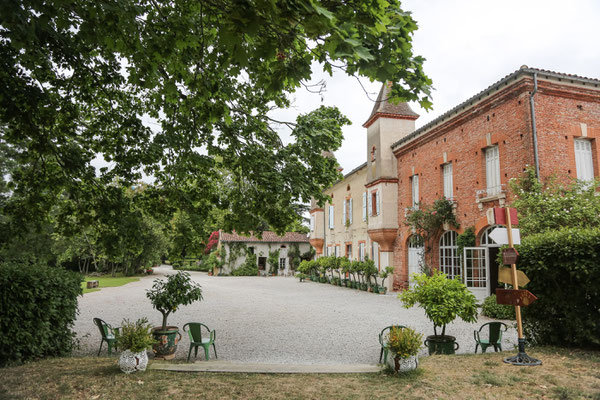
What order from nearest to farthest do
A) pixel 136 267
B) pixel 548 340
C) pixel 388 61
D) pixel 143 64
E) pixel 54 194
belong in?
pixel 388 61 < pixel 143 64 < pixel 548 340 < pixel 54 194 < pixel 136 267

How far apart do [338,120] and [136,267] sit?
35.2 metres

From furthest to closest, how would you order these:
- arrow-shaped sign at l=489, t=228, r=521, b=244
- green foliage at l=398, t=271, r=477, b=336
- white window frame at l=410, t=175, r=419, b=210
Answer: white window frame at l=410, t=175, r=419, b=210 < green foliage at l=398, t=271, r=477, b=336 < arrow-shaped sign at l=489, t=228, r=521, b=244

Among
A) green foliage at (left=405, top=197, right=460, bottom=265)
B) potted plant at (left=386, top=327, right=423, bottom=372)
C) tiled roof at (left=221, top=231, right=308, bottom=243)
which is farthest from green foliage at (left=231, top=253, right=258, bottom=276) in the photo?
potted plant at (left=386, top=327, right=423, bottom=372)

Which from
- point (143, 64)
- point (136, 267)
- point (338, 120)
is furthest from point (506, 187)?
point (136, 267)

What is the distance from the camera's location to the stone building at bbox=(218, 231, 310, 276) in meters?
38.0

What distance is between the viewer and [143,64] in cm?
502

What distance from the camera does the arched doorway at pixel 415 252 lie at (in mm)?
17797

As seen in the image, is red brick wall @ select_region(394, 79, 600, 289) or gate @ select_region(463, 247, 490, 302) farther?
gate @ select_region(463, 247, 490, 302)

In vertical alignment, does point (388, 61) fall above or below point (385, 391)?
above

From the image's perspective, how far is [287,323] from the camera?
11820 mm

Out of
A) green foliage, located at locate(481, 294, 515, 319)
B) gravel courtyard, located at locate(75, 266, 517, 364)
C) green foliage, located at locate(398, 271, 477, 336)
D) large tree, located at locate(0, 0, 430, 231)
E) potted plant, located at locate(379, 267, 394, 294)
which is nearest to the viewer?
large tree, located at locate(0, 0, 430, 231)

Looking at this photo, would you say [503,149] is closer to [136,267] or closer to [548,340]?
[548,340]

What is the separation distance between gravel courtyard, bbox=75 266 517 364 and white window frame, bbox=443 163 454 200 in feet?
16.3

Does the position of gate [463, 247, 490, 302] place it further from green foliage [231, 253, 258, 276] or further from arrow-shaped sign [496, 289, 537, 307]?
green foliage [231, 253, 258, 276]
